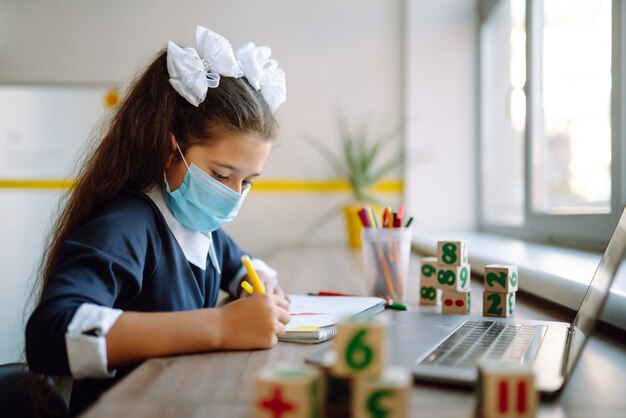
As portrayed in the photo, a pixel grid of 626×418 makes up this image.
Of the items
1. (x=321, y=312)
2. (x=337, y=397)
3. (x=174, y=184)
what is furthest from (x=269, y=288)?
(x=337, y=397)

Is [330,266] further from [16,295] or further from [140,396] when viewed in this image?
[16,295]

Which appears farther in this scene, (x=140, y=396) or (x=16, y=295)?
(x=16, y=295)

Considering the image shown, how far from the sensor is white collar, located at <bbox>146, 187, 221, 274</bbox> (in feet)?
3.41

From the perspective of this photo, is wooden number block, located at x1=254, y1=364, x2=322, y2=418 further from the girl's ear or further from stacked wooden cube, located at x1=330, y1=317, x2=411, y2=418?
the girl's ear

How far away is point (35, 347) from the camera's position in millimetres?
721

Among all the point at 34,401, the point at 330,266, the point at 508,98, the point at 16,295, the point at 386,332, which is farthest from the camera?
the point at 16,295

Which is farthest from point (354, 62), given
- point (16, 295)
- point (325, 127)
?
point (16, 295)

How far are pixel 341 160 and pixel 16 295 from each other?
176 centimetres

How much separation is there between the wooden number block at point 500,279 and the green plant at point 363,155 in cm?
190

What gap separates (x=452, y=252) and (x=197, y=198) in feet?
1.49

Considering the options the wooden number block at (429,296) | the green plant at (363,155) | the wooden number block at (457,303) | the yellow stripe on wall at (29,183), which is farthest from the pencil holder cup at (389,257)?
the yellow stripe on wall at (29,183)

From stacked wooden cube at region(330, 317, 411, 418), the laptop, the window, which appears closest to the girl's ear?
the laptop

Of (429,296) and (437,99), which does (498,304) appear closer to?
(429,296)

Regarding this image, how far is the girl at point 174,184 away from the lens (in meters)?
0.85
